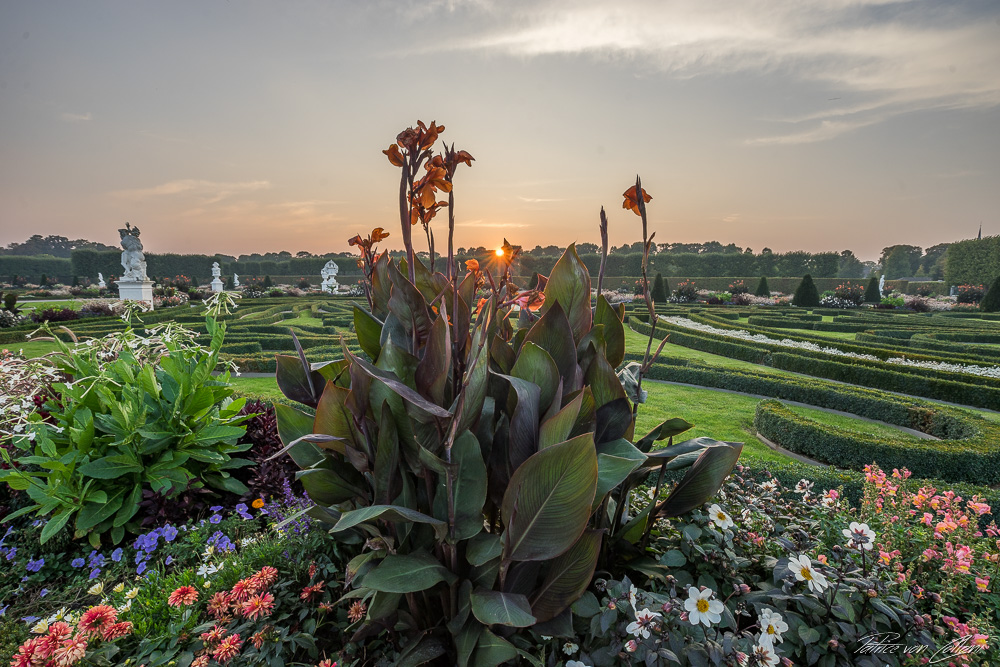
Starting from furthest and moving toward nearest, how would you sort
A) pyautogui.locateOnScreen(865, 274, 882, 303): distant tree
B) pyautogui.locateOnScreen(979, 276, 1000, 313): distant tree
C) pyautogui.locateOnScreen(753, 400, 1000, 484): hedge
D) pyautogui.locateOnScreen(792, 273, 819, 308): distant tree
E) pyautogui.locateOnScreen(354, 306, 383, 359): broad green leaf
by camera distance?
1. pyautogui.locateOnScreen(865, 274, 882, 303): distant tree
2. pyautogui.locateOnScreen(792, 273, 819, 308): distant tree
3. pyautogui.locateOnScreen(979, 276, 1000, 313): distant tree
4. pyautogui.locateOnScreen(753, 400, 1000, 484): hedge
5. pyautogui.locateOnScreen(354, 306, 383, 359): broad green leaf

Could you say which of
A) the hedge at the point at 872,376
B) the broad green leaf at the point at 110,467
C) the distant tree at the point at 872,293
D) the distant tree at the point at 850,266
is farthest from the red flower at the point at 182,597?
the distant tree at the point at 850,266

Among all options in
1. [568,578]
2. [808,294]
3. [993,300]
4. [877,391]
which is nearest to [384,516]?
[568,578]

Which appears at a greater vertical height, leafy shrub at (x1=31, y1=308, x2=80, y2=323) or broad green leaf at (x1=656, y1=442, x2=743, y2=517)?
broad green leaf at (x1=656, y1=442, x2=743, y2=517)

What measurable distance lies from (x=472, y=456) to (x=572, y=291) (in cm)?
62

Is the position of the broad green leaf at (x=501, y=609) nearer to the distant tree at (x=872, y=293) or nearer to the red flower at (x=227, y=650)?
the red flower at (x=227, y=650)

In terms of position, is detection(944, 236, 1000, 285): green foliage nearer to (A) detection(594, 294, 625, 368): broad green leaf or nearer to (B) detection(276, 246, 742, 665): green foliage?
(A) detection(594, 294, 625, 368): broad green leaf

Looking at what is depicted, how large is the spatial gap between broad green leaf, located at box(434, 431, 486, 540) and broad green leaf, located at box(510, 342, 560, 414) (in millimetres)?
220

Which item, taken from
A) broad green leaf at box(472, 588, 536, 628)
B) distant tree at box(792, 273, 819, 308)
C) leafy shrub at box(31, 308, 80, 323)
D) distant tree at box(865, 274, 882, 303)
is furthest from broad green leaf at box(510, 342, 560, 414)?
distant tree at box(865, 274, 882, 303)

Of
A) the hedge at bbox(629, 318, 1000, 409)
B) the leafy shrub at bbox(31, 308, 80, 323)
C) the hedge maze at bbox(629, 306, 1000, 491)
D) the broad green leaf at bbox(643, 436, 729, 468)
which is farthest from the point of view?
the leafy shrub at bbox(31, 308, 80, 323)

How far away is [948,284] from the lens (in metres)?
32.6

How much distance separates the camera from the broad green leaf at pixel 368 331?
1.51 metres

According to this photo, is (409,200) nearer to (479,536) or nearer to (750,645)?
(479,536)

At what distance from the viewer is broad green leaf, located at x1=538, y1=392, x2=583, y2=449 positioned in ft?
3.57

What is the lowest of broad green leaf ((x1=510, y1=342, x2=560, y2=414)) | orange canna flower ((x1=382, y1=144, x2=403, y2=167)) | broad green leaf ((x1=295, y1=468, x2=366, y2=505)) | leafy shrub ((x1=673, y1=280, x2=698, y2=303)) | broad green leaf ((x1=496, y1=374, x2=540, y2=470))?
leafy shrub ((x1=673, y1=280, x2=698, y2=303))
